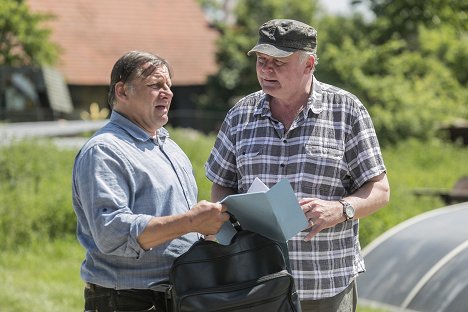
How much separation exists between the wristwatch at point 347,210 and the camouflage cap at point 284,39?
1.96 feet

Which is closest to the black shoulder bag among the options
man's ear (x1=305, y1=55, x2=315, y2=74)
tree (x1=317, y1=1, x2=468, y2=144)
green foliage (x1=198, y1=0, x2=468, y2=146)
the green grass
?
man's ear (x1=305, y1=55, x2=315, y2=74)

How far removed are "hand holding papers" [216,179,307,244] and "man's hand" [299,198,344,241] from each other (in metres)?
0.11

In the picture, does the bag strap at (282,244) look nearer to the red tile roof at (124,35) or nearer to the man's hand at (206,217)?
the man's hand at (206,217)

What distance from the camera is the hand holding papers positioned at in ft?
10.2

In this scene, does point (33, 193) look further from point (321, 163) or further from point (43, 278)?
point (321, 163)

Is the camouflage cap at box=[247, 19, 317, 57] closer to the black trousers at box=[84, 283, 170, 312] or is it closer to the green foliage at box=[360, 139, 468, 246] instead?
the black trousers at box=[84, 283, 170, 312]

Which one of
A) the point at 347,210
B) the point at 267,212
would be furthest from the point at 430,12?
the point at 267,212

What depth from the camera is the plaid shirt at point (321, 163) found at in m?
3.59

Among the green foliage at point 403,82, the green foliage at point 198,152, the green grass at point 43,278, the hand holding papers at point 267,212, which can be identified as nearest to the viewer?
the hand holding papers at point 267,212

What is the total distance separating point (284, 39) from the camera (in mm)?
3516

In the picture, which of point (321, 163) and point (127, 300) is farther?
point (321, 163)

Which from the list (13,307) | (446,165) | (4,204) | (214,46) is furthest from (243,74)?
(13,307)

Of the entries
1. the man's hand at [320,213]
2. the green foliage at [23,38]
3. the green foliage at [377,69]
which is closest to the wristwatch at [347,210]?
the man's hand at [320,213]

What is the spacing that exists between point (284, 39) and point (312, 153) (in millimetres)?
454
